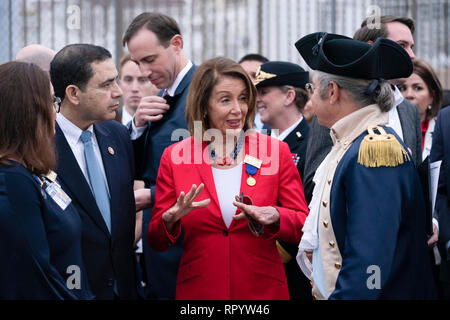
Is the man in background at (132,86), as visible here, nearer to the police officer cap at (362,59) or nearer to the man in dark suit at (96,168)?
the man in dark suit at (96,168)

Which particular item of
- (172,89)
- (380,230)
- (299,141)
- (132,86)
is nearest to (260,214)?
(380,230)

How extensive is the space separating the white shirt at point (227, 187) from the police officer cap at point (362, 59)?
0.77m

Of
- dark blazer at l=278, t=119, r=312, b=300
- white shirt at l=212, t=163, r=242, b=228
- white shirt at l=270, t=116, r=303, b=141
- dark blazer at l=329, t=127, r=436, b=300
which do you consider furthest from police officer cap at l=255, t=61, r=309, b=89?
dark blazer at l=329, t=127, r=436, b=300

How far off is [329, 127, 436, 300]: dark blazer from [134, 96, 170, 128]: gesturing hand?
1530 millimetres

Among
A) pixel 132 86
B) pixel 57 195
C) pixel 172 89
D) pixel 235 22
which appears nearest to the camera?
pixel 57 195

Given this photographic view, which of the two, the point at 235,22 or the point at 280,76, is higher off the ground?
the point at 235,22

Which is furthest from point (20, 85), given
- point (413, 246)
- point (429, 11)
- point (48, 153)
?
point (429, 11)

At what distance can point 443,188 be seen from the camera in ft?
12.4

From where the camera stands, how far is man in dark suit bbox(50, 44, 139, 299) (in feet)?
11.2

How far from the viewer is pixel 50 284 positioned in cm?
262

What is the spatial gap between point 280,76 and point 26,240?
2.93m

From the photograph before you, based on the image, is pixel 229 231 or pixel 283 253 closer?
pixel 229 231

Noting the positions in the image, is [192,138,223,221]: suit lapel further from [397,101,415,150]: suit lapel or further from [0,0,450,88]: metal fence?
[0,0,450,88]: metal fence

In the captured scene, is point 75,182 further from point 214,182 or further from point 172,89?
point 172,89
